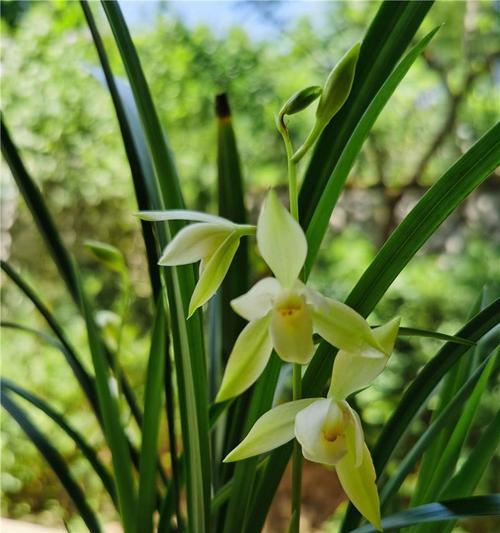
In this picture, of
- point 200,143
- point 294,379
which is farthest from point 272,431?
point 200,143

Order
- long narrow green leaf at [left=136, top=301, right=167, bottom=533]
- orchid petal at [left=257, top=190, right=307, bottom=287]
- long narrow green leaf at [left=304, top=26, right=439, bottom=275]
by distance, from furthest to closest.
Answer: long narrow green leaf at [left=136, top=301, right=167, bottom=533], long narrow green leaf at [left=304, top=26, right=439, bottom=275], orchid petal at [left=257, top=190, right=307, bottom=287]

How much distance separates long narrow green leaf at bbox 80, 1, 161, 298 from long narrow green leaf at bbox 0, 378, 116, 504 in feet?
0.49

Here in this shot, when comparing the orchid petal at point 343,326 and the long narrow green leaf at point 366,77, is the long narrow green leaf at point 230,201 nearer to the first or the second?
the long narrow green leaf at point 366,77

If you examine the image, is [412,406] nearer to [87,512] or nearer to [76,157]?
[87,512]

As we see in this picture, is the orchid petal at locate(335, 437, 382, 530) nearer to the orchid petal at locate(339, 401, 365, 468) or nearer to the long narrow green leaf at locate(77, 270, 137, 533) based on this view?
the orchid petal at locate(339, 401, 365, 468)

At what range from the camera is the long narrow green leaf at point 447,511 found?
18.8 inches

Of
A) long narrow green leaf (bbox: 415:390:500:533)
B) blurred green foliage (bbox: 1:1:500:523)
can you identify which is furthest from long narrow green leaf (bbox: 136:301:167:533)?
blurred green foliage (bbox: 1:1:500:523)

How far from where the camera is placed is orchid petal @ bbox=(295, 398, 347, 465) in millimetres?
408

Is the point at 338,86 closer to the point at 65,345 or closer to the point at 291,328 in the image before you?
the point at 291,328

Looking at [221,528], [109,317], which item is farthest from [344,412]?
[109,317]

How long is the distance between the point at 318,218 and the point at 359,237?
1842 millimetres

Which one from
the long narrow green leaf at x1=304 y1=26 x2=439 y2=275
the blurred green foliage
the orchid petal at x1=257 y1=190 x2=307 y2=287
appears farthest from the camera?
the blurred green foliage

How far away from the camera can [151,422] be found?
25.2 inches

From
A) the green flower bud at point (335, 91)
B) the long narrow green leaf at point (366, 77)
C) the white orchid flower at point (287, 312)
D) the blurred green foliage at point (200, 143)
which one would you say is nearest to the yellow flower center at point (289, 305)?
the white orchid flower at point (287, 312)
